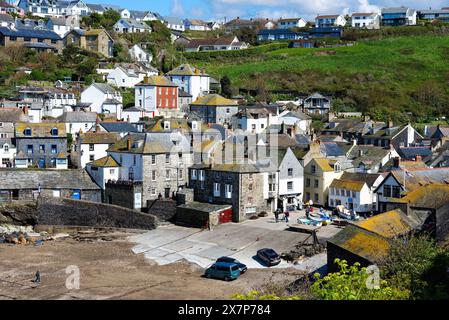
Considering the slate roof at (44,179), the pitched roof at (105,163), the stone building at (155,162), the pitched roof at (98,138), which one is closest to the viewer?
the stone building at (155,162)

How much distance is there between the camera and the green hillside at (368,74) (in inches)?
3469

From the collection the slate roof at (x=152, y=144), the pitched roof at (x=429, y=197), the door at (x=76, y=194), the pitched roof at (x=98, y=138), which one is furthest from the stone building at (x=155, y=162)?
the pitched roof at (x=429, y=197)

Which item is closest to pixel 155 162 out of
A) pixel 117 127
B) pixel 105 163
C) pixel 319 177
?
pixel 105 163

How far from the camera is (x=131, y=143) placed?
45.2 metres

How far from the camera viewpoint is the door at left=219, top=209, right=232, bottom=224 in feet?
131

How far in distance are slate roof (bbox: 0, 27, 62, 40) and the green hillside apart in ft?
79.2

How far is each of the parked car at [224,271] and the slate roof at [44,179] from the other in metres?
18.0

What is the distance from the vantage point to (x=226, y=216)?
4006cm

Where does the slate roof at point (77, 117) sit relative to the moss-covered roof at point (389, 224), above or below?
above

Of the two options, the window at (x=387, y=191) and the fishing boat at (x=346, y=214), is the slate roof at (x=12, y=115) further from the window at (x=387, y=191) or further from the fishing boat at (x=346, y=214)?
the window at (x=387, y=191)
